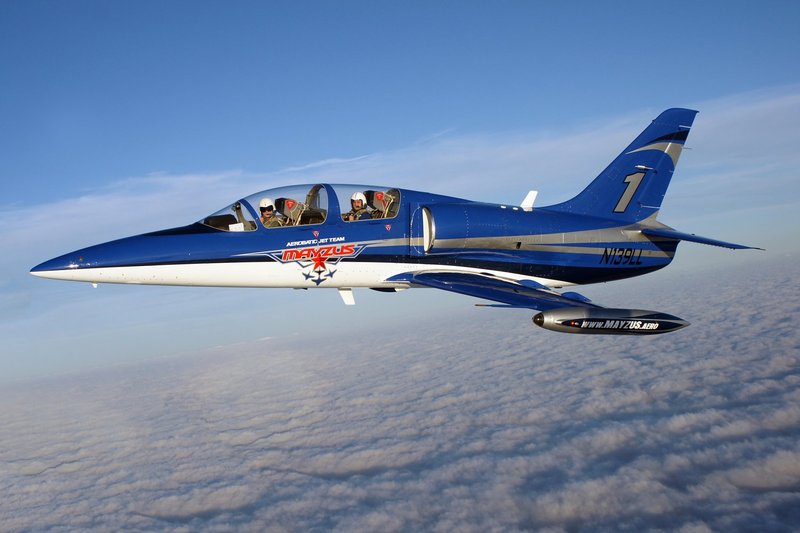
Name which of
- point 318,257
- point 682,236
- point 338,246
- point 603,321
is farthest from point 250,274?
point 682,236

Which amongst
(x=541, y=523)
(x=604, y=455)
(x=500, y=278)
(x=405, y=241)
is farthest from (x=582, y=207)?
(x=604, y=455)

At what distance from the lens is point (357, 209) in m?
11.1

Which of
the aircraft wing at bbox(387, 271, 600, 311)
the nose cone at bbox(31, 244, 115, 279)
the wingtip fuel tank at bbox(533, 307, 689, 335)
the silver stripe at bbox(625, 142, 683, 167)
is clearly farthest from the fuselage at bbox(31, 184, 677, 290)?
the silver stripe at bbox(625, 142, 683, 167)

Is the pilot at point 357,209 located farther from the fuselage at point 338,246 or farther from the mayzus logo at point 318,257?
the mayzus logo at point 318,257

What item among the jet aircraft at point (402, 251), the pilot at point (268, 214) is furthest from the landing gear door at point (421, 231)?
the pilot at point (268, 214)

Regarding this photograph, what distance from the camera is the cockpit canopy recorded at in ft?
34.3

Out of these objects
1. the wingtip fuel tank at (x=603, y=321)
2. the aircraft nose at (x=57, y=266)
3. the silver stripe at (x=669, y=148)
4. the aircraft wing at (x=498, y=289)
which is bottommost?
the wingtip fuel tank at (x=603, y=321)

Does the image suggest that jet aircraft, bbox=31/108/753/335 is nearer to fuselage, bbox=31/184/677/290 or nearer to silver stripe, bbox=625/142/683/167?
fuselage, bbox=31/184/677/290

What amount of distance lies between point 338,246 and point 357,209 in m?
1.04

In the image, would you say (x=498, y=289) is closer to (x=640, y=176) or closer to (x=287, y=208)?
(x=287, y=208)

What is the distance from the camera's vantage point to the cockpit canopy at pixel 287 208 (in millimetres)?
10469

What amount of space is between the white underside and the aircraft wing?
0.92 feet

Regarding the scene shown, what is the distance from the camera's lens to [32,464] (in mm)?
171500

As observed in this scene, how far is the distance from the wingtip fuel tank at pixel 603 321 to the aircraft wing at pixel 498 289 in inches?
16.3
